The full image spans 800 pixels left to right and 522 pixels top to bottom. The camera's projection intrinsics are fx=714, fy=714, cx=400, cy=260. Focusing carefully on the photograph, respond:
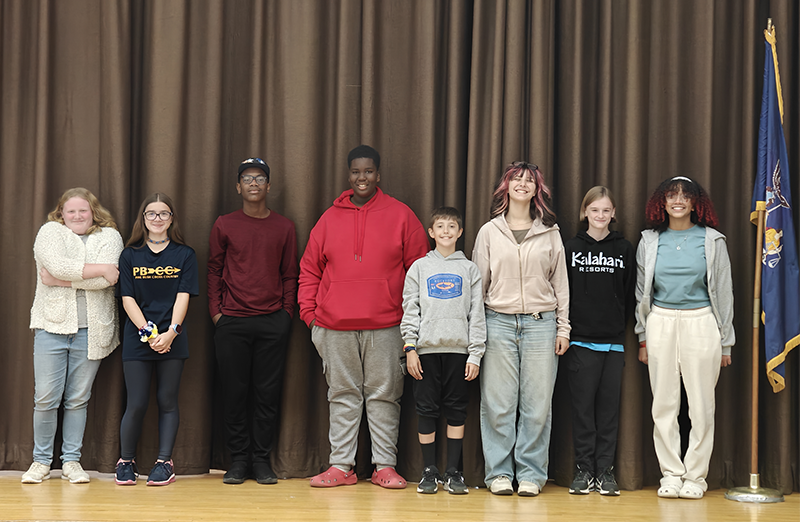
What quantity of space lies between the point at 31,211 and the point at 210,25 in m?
1.53

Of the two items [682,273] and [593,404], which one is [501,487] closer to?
[593,404]

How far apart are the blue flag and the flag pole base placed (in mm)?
510

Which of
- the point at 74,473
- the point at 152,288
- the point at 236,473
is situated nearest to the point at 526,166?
the point at 152,288

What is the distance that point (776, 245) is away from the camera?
3.78m

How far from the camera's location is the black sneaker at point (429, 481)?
3635 millimetres

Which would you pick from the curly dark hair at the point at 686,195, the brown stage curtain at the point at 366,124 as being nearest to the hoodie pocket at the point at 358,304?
the brown stage curtain at the point at 366,124

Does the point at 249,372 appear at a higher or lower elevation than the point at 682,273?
lower

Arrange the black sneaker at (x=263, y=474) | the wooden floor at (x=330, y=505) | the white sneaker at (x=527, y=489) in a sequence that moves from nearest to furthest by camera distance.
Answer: the wooden floor at (x=330, y=505), the white sneaker at (x=527, y=489), the black sneaker at (x=263, y=474)

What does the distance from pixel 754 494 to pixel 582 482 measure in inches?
34.3

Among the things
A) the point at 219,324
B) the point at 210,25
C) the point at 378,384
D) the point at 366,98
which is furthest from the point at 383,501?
the point at 210,25

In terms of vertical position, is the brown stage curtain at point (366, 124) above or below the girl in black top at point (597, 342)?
above

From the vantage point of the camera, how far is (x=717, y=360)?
3674 mm

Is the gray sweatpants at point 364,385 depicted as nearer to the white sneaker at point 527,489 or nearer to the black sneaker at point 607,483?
the white sneaker at point 527,489

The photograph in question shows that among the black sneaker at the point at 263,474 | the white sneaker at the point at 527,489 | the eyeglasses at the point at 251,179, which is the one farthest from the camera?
the eyeglasses at the point at 251,179
